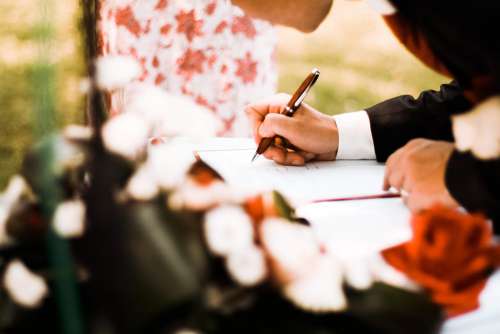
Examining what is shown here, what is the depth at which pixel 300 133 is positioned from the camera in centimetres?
97

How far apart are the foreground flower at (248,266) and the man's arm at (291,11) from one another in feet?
1.85

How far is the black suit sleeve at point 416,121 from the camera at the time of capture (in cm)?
97

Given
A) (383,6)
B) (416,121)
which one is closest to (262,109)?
(416,121)

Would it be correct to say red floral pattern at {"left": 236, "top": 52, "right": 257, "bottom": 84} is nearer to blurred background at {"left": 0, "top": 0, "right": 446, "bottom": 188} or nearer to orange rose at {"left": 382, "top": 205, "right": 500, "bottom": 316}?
blurred background at {"left": 0, "top": 0, "right": 446, "bottom": 188}

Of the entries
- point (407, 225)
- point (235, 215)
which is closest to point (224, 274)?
point (235, 215)

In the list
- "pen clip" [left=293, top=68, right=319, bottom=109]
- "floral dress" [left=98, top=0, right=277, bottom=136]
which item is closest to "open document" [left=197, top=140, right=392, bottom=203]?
"pen clip" [left=293, top=68, right=319, bottom=109]

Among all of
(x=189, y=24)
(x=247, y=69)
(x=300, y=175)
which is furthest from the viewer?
(x=247, y=69)

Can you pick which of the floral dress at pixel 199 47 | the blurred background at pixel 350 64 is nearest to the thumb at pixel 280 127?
the floral dress at pixel 199 47

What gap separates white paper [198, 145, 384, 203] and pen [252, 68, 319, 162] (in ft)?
0.09

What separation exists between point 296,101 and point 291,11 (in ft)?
0.57

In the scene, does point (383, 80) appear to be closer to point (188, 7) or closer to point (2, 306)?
point (188, 7)

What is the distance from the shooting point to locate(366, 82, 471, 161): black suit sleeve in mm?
969

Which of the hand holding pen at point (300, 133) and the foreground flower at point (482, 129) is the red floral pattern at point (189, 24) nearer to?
the hand holding pen at point (300, 133)

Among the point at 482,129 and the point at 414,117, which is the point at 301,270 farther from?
the point at 414,117
